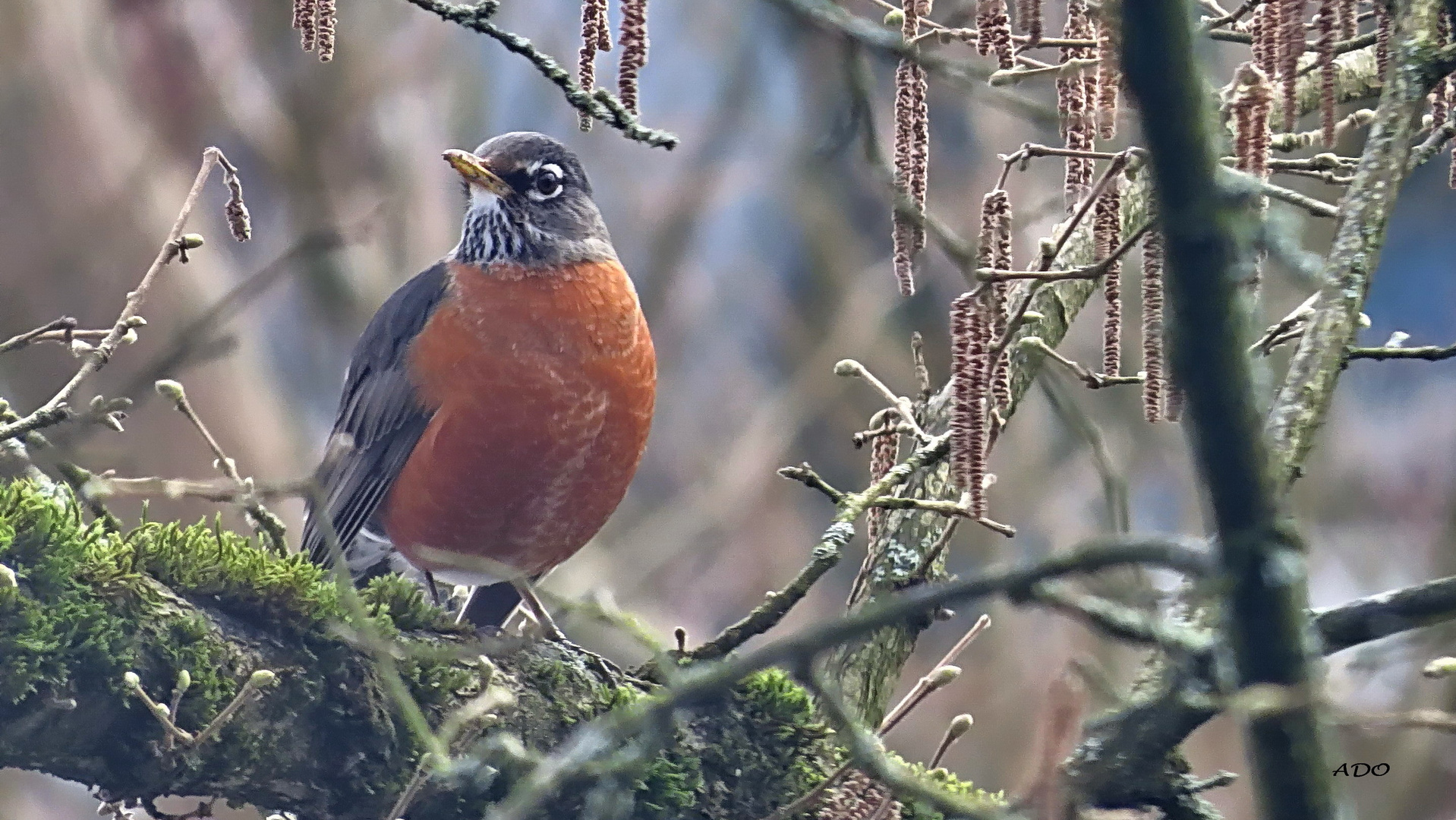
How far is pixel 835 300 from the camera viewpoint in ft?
30.9

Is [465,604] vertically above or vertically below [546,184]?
below

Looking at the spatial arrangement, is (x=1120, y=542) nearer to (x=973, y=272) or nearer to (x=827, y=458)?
(x=973, y=272)

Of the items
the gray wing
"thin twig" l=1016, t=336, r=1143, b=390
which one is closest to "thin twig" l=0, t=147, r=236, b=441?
the gray wing

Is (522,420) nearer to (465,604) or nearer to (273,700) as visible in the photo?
(465,604)

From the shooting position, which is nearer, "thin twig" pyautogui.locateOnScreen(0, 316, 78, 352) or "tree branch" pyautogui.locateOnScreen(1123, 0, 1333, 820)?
"tree branch" pyautogui.locateOnScreen(1123, 0, 1333, 820)

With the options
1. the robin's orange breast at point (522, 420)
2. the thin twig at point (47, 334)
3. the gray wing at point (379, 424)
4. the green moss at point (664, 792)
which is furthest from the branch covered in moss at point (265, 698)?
the gray wing at point (379, 424)

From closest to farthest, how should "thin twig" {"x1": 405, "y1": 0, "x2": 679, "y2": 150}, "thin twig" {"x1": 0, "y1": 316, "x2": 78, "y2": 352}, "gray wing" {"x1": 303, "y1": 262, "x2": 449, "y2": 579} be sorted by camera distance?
"thin twig" {"x1": 405, "y1": 0, "x2": 679, "y2": 150}, "thin twig" {"x1": 0, "y1": 316, "x2": 78, "y2": 352}, "gray wing" {"x1": 303, "y1": 262, "x2": 449, "y2": 579}

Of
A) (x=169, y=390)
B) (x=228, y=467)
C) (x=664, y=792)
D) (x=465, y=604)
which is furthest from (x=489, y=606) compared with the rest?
(x=169, y=390)

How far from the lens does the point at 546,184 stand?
4.06 meters

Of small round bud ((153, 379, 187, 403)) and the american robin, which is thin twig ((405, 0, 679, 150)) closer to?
small round bud ((153, 379, 187, 403))

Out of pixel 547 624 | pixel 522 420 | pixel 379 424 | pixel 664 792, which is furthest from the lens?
pixel 379 424

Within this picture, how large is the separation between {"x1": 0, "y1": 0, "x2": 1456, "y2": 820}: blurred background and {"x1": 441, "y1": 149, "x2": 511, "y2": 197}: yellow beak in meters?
2.91

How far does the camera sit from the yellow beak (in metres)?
3.74

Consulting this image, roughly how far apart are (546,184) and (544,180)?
0.04 ft
